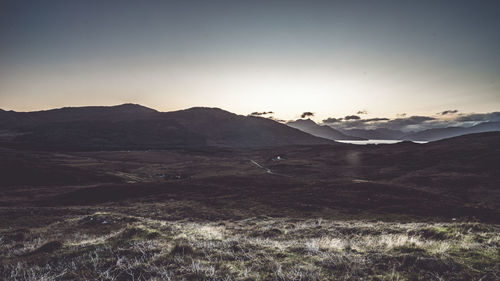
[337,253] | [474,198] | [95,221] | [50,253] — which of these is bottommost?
[474,198]

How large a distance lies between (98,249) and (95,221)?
1699 cm

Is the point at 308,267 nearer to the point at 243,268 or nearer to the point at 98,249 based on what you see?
the point at 243,268

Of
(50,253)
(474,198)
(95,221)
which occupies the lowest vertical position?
(474,198)

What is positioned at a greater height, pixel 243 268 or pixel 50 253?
pixel 243 268

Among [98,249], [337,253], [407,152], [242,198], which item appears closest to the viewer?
[337,253]

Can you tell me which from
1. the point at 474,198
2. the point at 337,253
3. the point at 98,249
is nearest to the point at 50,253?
the point at 98,249

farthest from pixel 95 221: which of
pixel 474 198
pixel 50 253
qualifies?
pixel 474 198

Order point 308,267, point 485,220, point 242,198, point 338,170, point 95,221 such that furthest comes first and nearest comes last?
1. point 338,170
2. point 242,198
3. point 485,220
4. point 95,221
5. point 308,267

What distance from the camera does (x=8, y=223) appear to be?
24328 millimetres

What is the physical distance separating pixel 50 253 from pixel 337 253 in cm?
975

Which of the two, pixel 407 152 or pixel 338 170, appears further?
pixel 407 152

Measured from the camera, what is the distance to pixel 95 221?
22.0m

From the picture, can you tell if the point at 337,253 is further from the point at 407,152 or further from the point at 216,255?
the point at 407,152

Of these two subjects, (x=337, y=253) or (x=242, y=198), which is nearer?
(x=337, y=253)
